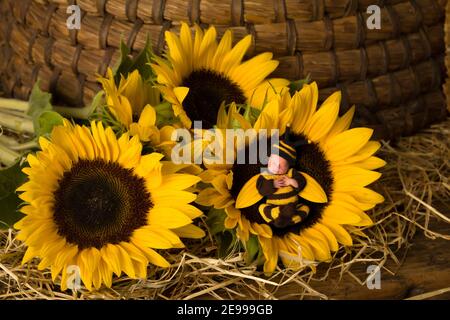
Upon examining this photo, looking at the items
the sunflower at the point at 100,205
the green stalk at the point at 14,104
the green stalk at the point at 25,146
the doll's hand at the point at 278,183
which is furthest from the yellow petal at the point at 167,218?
the green stalk at the point at 14,104

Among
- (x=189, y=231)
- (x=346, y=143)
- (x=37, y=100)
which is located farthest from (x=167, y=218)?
(x=37, y=100)

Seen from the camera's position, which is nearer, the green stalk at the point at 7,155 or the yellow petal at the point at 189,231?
the yellow petal at the point at 189,231

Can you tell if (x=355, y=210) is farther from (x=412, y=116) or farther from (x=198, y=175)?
(x=412, y=116)

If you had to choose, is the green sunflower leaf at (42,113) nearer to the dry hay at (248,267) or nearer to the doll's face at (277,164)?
the dry hay at (248,267)

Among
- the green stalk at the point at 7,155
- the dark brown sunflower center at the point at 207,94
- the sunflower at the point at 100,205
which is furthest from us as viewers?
the green stalk at the point at 7,155

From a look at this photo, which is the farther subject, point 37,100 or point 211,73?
point 37,100

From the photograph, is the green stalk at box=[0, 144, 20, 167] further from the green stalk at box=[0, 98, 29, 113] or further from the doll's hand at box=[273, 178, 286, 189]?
the doll's hand at box=[273, 178, 286, 189]

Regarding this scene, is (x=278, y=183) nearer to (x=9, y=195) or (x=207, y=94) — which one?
(x=207, y=94)
